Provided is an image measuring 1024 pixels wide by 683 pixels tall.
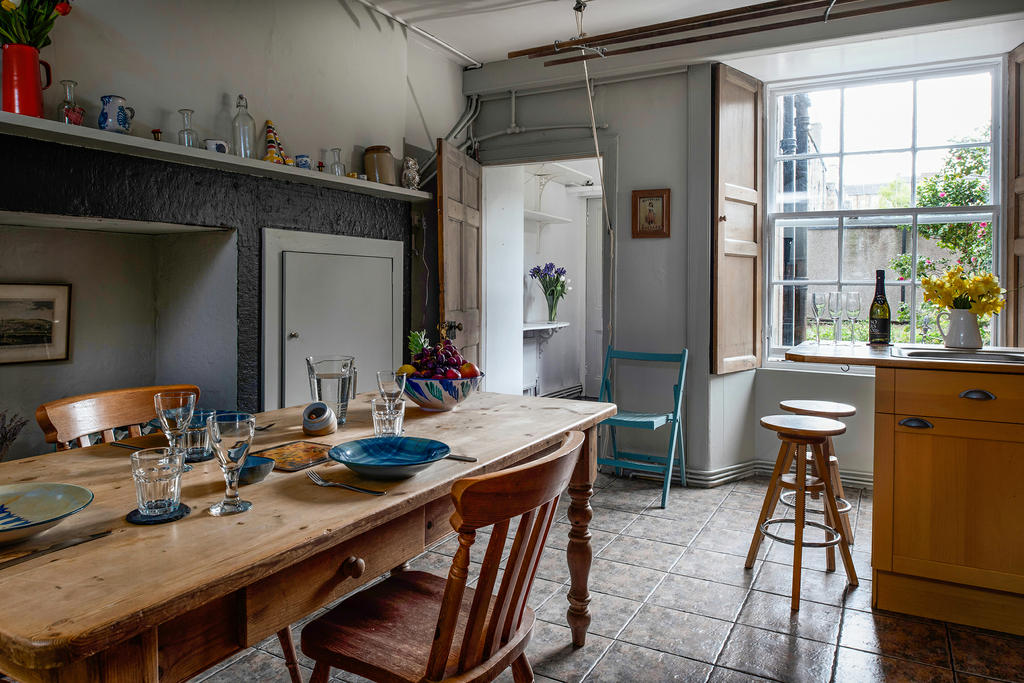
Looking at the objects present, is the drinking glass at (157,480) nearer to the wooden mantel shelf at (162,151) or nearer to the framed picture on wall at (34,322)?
the wooden mantel shelf at (162,151)

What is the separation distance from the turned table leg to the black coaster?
4.24 ft

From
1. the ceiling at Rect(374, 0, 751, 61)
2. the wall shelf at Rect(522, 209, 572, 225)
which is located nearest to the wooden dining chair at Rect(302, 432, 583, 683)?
the ceiling at Rect(374, 0, 751, 61)

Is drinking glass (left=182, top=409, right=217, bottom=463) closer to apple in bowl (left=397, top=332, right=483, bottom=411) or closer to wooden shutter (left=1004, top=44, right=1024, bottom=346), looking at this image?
apple in bowl (left=397, top=332, right=483, bottom=411)

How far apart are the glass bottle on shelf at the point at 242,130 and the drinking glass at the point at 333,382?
159 centimetres

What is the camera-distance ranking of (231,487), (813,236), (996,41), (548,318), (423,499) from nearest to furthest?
(231,487)
(423,499)
(996,41)
(813,236)
(548,318)

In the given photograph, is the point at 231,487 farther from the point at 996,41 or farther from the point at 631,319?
the point at 996,41

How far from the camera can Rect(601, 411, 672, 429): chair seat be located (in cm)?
385

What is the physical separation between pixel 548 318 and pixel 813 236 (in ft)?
10.3

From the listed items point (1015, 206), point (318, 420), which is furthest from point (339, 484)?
point (1015, 206)

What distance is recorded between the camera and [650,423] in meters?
3.85

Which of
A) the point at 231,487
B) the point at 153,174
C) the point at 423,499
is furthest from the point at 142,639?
the point at 153,174

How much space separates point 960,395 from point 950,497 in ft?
1.20

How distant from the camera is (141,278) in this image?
3.55 metres

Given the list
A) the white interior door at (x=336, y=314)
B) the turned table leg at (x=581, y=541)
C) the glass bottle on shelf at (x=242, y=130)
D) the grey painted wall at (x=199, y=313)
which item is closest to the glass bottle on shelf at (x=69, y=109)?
the glass bottle on shelf at (x=242, y=130)
